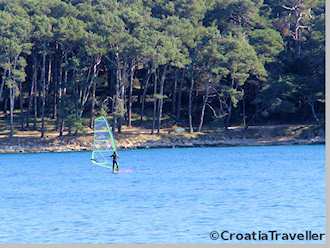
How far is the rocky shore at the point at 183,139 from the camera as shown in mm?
73625

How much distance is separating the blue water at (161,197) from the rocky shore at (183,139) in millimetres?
9458

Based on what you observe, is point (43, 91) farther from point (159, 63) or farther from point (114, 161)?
point (114, 161)

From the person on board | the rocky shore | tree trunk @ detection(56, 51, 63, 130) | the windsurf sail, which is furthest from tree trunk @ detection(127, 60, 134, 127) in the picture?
the person on board

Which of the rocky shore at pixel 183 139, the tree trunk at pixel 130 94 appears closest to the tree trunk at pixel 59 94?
the rocky shore at pixel 183 139

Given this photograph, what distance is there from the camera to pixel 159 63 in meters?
73.7

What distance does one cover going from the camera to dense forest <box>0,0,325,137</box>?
74.2 m

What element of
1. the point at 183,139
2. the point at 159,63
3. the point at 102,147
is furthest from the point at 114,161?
the point at 183,139

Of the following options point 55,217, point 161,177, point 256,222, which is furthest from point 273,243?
point 161,177

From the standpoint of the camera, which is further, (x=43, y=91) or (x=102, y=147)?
(x=43, y=91)

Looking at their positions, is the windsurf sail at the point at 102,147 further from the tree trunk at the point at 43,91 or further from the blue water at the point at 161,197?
the tree trunk at the point at 43,91

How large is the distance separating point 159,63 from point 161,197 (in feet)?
119

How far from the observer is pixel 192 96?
264 ft

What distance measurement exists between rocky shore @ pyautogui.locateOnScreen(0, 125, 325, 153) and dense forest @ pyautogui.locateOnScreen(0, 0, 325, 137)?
2.94 feet

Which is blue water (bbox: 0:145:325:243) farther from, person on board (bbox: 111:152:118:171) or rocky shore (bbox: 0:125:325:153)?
rocky shore (bbox: 0:125:325:153)
